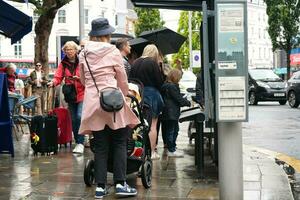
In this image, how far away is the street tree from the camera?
60.4 feet

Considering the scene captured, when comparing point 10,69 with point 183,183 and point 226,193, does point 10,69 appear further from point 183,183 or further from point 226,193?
point 226,193

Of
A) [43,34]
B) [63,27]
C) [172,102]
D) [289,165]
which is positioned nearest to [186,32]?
[63,27]

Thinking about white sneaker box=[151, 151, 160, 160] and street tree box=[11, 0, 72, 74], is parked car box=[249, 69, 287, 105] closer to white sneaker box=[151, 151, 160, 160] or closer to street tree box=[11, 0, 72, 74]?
street tree box=[11, 0, 72, 74]

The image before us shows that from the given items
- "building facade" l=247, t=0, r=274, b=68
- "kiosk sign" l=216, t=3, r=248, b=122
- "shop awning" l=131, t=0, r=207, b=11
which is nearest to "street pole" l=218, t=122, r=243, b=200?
"kiosk sign" l=216, t=3, r=248, b=122

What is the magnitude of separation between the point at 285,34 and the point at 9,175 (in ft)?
122

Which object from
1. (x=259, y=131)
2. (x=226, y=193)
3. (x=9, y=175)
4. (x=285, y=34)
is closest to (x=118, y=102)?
(x=226, y=193)

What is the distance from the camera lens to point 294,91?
23.6 metres

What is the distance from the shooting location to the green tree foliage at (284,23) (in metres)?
41.6

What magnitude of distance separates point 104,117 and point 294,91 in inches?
738

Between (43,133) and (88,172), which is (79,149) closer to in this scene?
(43,133)

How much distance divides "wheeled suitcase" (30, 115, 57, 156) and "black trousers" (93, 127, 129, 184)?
3288 mm

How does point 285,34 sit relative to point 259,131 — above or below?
above

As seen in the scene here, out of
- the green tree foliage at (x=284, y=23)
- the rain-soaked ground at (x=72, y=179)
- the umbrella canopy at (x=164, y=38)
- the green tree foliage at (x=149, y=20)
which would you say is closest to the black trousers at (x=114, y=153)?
the rain-soaked ground at (x=72, y=179)

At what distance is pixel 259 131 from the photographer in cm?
1426
